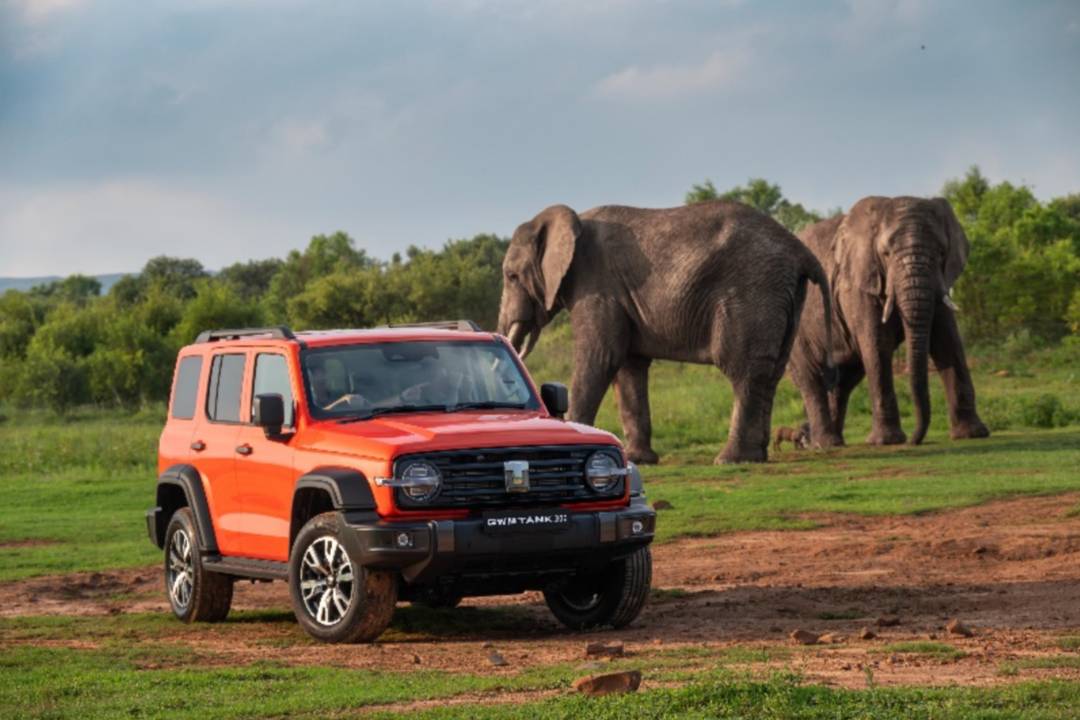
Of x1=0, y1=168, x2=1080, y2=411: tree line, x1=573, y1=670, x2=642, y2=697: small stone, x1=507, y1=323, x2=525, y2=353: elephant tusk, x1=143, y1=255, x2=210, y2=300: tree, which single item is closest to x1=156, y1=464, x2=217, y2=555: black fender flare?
x1=573, y1=670, x2=642, y2=697: small stone

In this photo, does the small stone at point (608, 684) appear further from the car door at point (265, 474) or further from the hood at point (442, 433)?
the car door at point (265, 474)

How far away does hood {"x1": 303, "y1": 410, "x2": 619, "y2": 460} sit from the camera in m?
11.2

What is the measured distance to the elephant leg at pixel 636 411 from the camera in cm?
2636

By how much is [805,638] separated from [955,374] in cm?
1729

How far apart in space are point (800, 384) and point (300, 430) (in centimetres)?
1765

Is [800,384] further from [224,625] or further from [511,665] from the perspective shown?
[511,665]

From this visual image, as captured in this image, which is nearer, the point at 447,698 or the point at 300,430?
the point at 447,698

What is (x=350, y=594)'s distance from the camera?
11.6 m

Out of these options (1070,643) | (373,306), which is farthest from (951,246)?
(373,306)

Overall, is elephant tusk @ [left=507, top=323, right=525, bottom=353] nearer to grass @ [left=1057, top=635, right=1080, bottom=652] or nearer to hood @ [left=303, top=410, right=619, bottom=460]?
hood @ [left=303, top=410, right=619, bottom=460]

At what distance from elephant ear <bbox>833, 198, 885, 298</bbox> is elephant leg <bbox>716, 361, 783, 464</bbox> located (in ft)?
10.3

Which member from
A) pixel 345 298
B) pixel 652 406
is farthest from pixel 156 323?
pixel 652 406

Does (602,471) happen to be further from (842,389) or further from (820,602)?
(842,389)

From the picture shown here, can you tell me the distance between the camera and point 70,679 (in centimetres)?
1029
